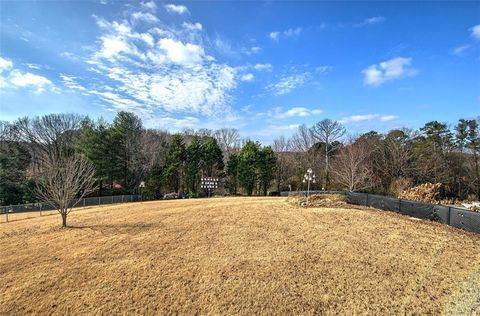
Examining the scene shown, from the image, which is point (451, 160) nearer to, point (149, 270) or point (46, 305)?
point (149, 270)

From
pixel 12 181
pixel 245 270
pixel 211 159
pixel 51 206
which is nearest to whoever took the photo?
pixel 245 270

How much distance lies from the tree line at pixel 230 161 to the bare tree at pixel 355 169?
0.45 ft

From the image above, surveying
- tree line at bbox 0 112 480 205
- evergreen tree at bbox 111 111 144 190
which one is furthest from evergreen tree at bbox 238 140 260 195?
evergreen tree at bbox 111 111 144 190

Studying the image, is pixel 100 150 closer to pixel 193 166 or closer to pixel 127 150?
pixel 127 150

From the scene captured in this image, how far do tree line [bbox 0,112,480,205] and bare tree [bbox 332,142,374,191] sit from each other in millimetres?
137

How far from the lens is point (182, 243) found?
11.6 meters

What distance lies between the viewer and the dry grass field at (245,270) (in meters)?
6.97

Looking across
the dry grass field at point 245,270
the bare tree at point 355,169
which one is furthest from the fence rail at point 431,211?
the bare tree at point 355,169

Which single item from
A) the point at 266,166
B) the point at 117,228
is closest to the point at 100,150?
the point at 266,166

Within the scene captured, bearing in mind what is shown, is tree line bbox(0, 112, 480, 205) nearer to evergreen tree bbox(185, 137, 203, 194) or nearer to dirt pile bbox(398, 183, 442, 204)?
evergreen tree bbox(185, 137, 203, 194)

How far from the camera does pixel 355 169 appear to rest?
3388 centimetres

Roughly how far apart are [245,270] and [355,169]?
94.2 feet

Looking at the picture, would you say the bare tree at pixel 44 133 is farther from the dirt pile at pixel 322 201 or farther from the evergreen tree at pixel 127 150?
the dirt pile at pixel 322 201

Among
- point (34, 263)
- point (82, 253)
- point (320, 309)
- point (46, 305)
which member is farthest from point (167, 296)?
point (34, 263)
